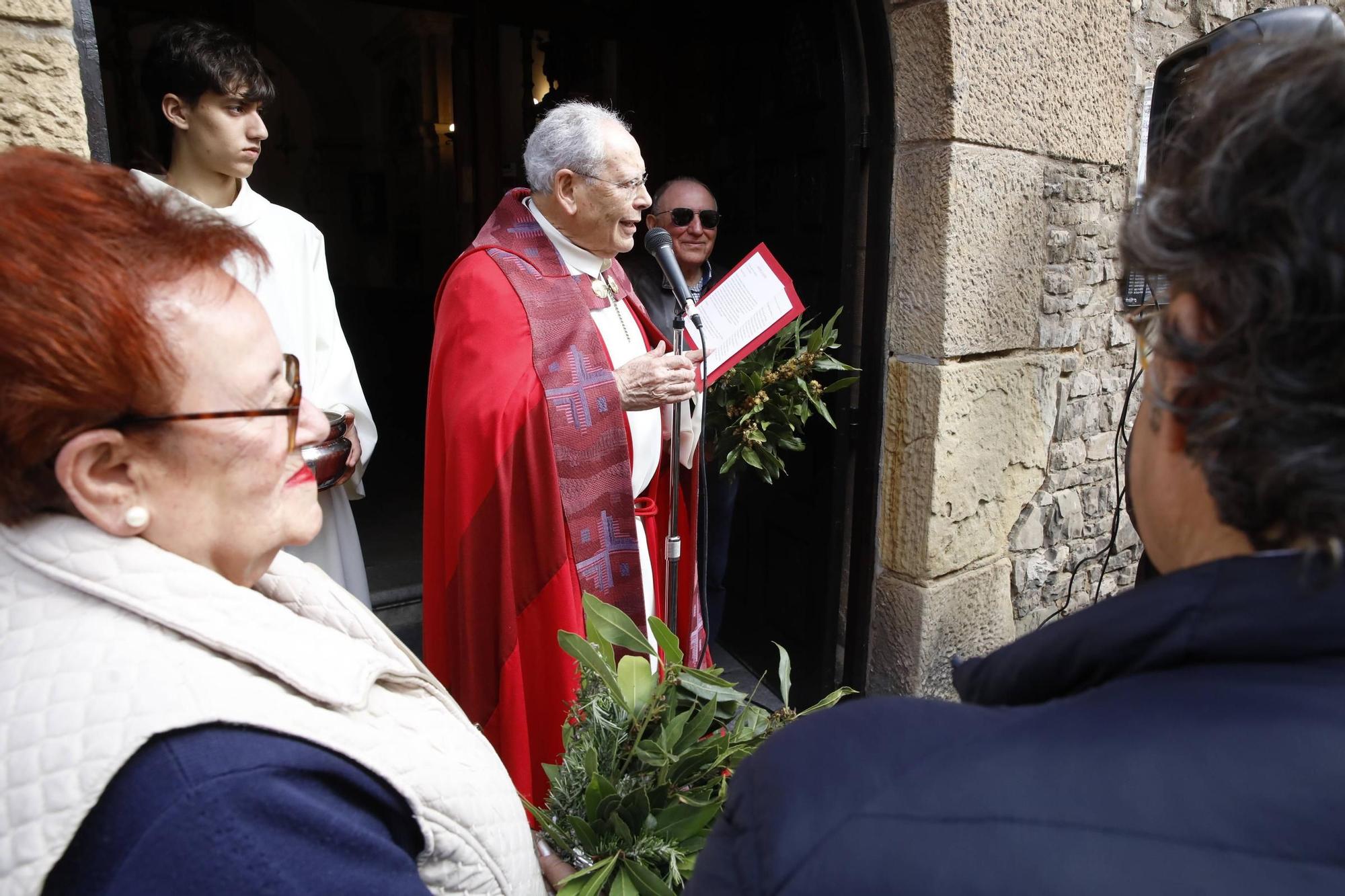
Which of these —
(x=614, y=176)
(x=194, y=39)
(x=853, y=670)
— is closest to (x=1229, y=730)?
(x=614, y=176)

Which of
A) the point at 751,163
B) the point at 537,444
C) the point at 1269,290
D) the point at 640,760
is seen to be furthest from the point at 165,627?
the point at 751,163

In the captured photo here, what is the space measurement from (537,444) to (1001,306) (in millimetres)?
1680

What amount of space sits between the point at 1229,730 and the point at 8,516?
101 centimetres

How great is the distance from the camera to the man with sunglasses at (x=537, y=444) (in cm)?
223

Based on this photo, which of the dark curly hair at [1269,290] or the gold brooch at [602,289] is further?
the gold brooch at [602,289]

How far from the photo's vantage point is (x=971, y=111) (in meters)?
2.75

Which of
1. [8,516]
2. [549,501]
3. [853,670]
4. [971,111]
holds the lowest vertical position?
[853,670]

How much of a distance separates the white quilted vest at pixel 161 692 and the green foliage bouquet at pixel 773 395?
6.14ft

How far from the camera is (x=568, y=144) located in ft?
7.76

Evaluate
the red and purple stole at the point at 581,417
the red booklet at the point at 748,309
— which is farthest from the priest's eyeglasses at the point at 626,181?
the red booklet at the point at 748,309

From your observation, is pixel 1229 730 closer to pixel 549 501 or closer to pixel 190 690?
pixel 190 690

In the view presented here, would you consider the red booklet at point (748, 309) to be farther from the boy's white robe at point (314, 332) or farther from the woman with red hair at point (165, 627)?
the woman with red hair at point (165, 627)

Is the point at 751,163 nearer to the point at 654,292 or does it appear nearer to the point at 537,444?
the point at 654,292

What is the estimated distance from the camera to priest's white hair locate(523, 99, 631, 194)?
2.35 meters
